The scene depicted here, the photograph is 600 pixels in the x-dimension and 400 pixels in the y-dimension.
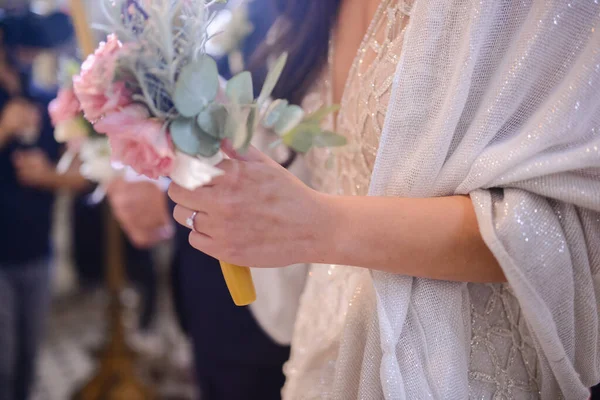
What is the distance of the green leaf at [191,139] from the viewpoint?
0.60m

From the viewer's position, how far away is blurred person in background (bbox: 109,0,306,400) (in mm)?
1477

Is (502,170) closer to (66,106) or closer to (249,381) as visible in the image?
(66,106)

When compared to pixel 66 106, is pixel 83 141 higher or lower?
lower

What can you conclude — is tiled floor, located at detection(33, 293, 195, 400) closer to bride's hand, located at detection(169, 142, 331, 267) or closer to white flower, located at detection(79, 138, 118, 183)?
white flower, located at detection(79, 138, 118, 183)

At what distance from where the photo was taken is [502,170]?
0.66m

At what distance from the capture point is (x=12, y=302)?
2051 millimetres

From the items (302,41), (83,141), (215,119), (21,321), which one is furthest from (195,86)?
(21,321)

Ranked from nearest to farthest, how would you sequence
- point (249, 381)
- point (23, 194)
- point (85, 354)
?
point (249, 381) → point (23, 194) → point (85, 354)

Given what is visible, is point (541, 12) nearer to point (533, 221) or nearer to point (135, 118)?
point (533, 221)

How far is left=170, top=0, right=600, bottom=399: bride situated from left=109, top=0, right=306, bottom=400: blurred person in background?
2.38ft

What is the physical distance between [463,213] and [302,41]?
18.1 inches

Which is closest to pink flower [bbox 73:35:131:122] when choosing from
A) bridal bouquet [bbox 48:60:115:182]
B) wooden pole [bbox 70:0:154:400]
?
bridal bouquet [bbox 48:60:115:182]

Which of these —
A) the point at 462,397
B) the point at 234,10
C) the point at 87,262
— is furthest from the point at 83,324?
the point at 462,397

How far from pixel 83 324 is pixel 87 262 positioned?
371 mm
